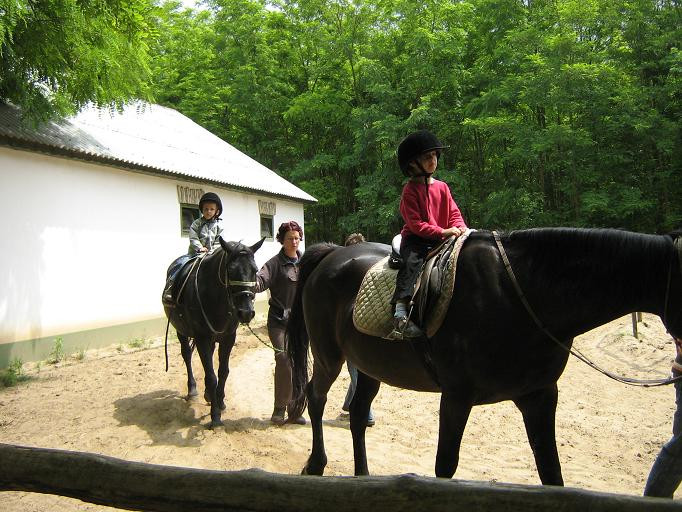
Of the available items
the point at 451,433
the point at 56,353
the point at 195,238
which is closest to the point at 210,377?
the point at 195,238

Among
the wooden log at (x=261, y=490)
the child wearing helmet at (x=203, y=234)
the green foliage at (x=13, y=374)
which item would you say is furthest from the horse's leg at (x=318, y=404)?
the green foliage at (x=13, y=374)

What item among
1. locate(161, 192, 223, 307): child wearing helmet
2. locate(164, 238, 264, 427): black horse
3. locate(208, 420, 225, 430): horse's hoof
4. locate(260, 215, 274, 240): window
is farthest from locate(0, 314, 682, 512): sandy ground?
locate(260, 215, 274, 240): window

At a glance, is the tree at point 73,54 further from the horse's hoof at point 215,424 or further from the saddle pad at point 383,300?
the saddle pad at point 383,300

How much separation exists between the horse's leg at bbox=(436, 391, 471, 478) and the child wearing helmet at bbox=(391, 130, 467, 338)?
22.3 inches

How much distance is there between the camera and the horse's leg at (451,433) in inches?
114

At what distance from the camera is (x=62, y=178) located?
364 inches

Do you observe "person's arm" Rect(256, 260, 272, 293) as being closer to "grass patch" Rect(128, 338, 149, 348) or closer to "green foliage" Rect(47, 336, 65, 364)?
"green foliage" Rect(47, 336, 65, 364)

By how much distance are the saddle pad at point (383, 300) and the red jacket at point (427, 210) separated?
0.78 ft

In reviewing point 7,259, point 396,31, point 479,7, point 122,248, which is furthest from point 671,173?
point 7,259

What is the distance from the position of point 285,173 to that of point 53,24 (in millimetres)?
20500

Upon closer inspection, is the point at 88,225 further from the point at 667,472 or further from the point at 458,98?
the point at 458,98

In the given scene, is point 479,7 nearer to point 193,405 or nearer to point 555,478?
point 193,405

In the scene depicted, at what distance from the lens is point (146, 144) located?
501 inches

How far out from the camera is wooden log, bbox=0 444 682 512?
165cm
